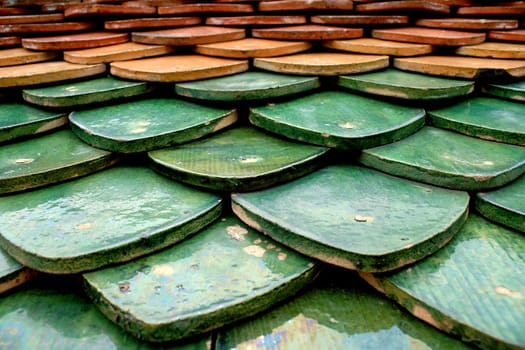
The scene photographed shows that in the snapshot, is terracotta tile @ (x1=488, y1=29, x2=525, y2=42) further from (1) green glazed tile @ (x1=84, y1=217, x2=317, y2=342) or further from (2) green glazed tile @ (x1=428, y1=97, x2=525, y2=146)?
(1) green glazed tile @ (x1=84, y1=217, x2=317, y2=342)

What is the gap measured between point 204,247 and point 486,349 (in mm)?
568

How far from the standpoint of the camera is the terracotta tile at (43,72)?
1.39m

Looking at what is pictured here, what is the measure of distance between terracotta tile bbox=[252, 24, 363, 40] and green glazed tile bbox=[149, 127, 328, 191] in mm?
538

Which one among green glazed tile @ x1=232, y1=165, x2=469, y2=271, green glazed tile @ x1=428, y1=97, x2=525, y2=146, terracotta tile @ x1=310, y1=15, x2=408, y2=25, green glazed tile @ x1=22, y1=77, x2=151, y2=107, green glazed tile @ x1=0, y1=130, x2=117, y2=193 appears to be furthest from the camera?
terracotta tile @ x1=310, y1=15, x2=408, y2=25

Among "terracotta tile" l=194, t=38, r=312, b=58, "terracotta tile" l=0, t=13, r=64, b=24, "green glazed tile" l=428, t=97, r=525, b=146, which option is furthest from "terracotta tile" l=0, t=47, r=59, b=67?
"green glazed tile" l=428, t=97, r=525, b=146

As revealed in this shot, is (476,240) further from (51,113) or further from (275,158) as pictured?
(51,113)

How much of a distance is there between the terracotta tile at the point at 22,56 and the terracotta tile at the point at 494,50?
1501 millimetres

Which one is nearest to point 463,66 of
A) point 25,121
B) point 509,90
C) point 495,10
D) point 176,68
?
point 509,90

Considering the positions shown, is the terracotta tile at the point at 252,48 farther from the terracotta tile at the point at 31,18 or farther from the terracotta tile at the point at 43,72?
the terracotta tile at the point at 31,18

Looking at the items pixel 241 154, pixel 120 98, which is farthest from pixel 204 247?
pixel 120 98

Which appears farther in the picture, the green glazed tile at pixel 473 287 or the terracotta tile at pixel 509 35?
the terracotta tile at pixel 509 35

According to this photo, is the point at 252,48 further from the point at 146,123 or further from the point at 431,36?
the point at 431,36

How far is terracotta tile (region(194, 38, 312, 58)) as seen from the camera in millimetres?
1509

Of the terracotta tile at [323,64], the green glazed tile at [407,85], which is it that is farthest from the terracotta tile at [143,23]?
the green glazed tile at [407,85]
